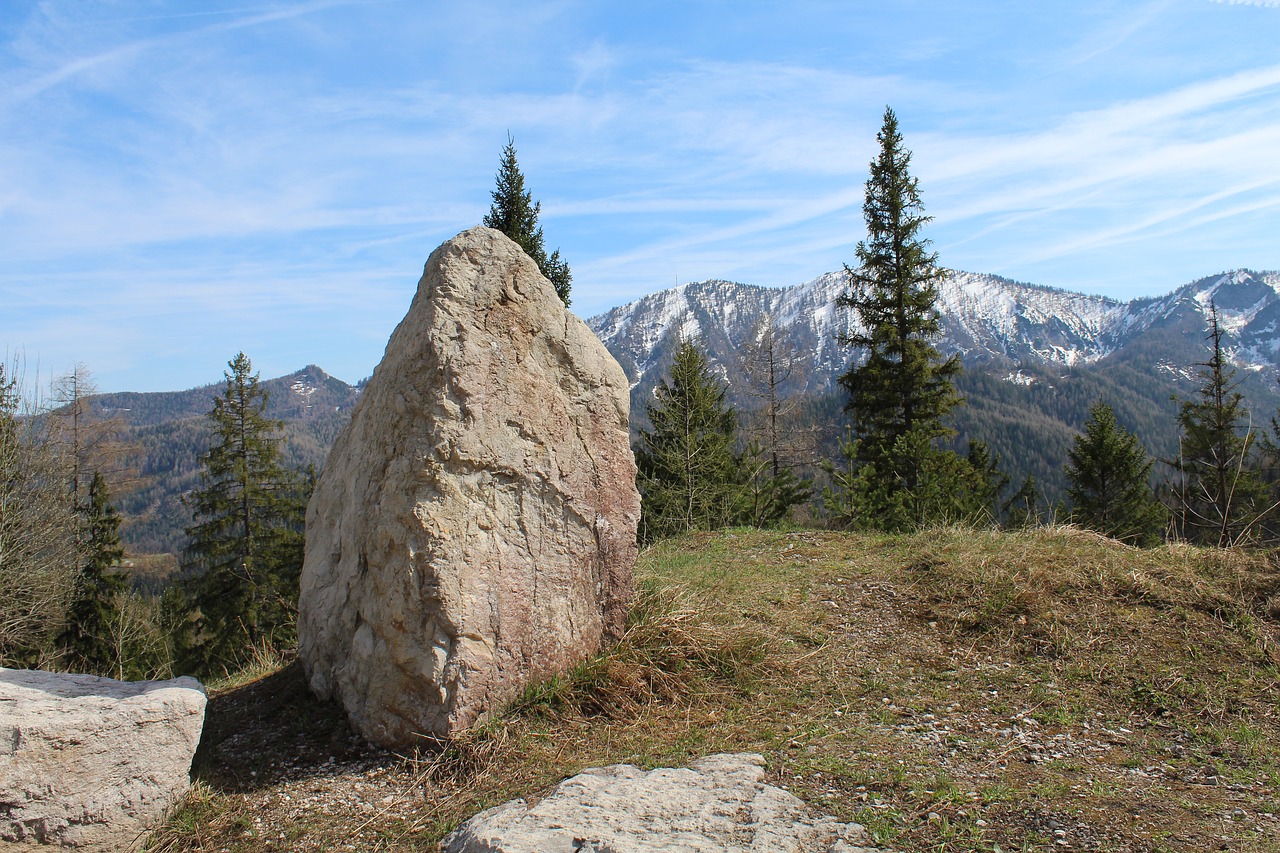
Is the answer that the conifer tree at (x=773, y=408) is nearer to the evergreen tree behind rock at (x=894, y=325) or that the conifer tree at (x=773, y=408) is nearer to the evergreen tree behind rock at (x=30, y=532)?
the evergreen tree behind rock at (x=894, y=325)

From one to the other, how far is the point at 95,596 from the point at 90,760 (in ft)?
78.3

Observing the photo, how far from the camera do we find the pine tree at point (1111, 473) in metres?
27.5

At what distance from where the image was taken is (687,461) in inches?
609

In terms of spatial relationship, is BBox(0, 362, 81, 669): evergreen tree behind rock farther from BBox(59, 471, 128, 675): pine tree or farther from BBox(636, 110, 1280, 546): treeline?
BBox(636, 110, 1280, 546): treeline

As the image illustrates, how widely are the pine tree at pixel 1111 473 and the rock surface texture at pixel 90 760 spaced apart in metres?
28.2

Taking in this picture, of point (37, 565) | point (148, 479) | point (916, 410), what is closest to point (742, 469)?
point (916, 410)

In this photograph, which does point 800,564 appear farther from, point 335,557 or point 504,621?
point 335,557

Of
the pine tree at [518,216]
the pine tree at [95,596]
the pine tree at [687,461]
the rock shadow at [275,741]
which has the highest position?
the pine tree at [518,216]

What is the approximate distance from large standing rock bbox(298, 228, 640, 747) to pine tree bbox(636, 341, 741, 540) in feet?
24.0

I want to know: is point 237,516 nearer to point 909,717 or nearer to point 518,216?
point 518,216

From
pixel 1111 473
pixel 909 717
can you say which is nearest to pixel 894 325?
pixel 1111 473

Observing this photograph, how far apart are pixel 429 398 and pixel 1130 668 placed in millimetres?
5513

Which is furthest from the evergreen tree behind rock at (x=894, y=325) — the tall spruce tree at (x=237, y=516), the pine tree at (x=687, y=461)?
the tall spruce tree at (x=237, y=516)

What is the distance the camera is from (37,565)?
18.3 meters
